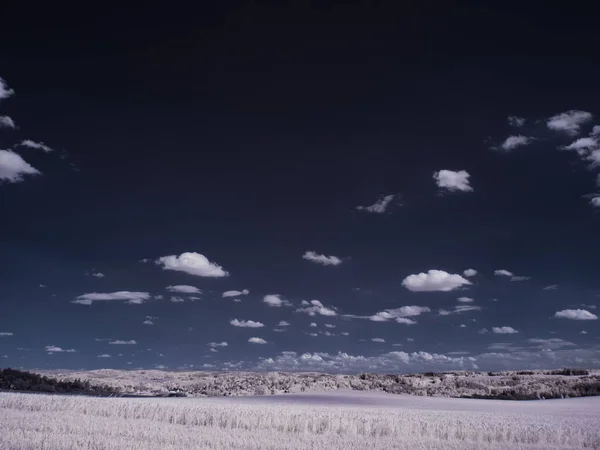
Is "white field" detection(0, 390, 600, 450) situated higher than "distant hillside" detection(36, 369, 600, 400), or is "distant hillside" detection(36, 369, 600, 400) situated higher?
"distant hillside" detection(36, 369, 600, 400)

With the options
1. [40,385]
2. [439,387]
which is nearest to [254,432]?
[40,385]

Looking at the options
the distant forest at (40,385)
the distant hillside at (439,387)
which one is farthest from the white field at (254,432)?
Result: the distant hillside at (439,387)

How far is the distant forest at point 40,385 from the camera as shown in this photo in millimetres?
77738

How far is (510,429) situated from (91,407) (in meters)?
28.7

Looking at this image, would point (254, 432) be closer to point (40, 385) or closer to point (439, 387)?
point (40, 385)

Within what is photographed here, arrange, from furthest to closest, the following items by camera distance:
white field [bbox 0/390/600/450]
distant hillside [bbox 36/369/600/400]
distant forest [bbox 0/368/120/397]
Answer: distant hillside [bbox 36/369/600/400], distant forest [bbox 0/368/120/397], white field [bbox 0/390/600/450]

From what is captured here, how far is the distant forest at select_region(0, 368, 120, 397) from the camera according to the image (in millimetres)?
77738

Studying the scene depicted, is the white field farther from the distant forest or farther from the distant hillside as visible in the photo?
the distant hillside

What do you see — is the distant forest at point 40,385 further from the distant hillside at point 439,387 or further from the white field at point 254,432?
the white field at point 254,432

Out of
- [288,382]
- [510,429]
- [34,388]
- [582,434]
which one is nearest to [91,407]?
[510,429]

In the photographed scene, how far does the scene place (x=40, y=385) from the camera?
7950 cm

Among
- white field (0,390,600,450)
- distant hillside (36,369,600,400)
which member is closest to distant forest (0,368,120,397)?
distant hillside (36,369,600,400)

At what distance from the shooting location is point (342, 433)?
95.9ft

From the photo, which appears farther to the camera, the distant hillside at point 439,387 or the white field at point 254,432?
the distant hillside at point 439,387
